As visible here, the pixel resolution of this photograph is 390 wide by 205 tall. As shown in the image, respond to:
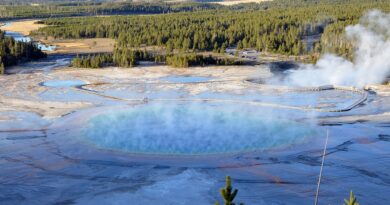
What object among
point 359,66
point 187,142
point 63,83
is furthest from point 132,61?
point 187,142

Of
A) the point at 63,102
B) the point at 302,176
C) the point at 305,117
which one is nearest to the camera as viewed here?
the point at 302,176

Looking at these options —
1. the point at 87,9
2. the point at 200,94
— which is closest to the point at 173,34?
the point at 200,94

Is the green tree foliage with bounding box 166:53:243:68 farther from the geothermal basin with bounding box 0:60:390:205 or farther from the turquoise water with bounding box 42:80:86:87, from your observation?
the turquoise water with bounding box 42:80:86:87

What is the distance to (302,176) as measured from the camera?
17.9 metres

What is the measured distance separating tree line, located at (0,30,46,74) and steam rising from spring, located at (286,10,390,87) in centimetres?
2111

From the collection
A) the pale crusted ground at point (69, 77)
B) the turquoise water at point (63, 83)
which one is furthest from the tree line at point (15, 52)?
the turquoise water at point (63, 83)

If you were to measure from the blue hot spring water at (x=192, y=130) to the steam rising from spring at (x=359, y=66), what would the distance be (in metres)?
9.49

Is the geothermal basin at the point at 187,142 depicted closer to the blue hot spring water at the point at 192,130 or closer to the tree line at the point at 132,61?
the blue hot spring water at the point at 192,130

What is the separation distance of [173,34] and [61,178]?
4049 centimetres

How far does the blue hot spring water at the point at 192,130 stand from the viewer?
20.9 metres

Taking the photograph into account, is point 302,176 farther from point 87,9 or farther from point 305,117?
point 87,9

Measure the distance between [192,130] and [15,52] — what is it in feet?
84.3

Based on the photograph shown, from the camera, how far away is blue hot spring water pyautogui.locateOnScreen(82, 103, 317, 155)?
20.9 metres

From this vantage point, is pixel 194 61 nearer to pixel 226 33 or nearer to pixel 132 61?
pixel 132 61
